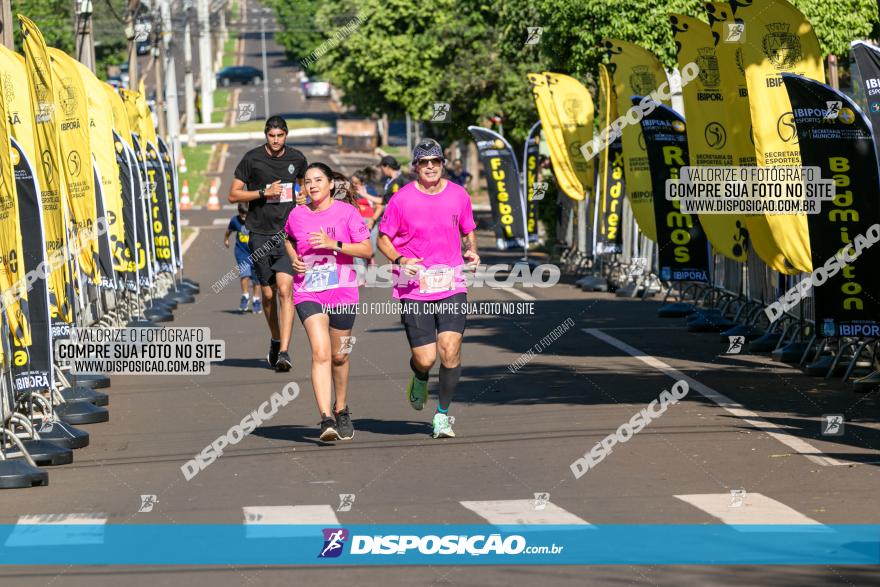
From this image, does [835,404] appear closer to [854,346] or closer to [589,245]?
[854,346]

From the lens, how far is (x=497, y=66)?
46094mm

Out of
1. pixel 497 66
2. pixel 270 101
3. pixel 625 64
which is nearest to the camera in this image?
pixel 625 64

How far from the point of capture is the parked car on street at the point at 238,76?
116m

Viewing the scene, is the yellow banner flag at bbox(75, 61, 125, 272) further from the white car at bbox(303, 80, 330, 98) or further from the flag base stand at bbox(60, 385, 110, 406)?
the white car at bbox(303, 80, 330, 98)

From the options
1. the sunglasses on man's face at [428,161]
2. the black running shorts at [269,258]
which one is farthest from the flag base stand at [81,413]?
the sunglasses on man's face at [428,161]

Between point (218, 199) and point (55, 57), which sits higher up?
point (55, 57)

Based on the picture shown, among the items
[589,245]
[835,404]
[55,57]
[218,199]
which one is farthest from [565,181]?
[218,199]

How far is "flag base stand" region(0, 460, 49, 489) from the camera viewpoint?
1079 cm

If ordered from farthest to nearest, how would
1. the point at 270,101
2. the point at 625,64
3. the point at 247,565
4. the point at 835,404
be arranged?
the point at 270,101, the point at 625,64, the point at 835,404, the point at 247,565

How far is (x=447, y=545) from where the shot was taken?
28.2 ft

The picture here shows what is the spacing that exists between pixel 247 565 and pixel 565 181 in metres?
21.8

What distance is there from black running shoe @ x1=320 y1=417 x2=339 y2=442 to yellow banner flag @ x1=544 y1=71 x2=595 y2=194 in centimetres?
1754

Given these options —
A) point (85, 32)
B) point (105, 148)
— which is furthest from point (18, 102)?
point (85, 32)

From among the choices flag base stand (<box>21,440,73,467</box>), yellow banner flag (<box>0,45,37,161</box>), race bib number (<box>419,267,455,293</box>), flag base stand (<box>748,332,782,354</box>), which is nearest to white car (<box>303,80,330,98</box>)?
flag base stand (<box>748,332,782,354</box>)
